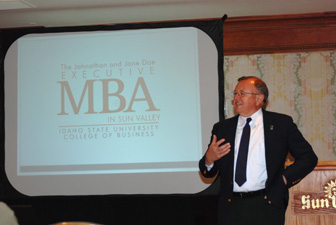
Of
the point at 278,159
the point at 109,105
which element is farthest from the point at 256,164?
the point at 109,105

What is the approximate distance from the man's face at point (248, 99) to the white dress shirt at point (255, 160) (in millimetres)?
87

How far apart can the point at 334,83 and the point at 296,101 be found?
51cm

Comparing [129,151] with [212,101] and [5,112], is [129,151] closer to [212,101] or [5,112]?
[212,101]

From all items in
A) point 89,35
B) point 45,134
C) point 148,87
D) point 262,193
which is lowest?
point 262,193

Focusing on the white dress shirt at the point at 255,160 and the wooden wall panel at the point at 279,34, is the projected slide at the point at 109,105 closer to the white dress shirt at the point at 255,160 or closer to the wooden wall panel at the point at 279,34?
the wooden wall panel at the point at 279,34

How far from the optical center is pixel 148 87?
5.57 meters

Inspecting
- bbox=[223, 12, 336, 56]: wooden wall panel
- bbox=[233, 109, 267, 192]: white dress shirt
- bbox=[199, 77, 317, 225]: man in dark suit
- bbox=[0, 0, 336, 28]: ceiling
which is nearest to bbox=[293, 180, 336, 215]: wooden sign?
bbox=[199, 77, 317, 225]: man in dark suit

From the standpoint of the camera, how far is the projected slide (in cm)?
548

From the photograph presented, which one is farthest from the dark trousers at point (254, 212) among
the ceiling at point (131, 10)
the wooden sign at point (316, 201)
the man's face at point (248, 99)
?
the ceiling at point (131, 10)

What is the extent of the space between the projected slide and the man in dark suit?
1.99 meters

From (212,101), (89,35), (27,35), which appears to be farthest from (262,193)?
(27,35)

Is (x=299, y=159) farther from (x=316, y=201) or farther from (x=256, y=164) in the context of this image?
(x=316, y=201)

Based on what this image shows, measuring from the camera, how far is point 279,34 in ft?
20.9

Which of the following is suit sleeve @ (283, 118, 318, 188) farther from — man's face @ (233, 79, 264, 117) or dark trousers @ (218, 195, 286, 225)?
man's face @ (233, 79, 264, 117)
